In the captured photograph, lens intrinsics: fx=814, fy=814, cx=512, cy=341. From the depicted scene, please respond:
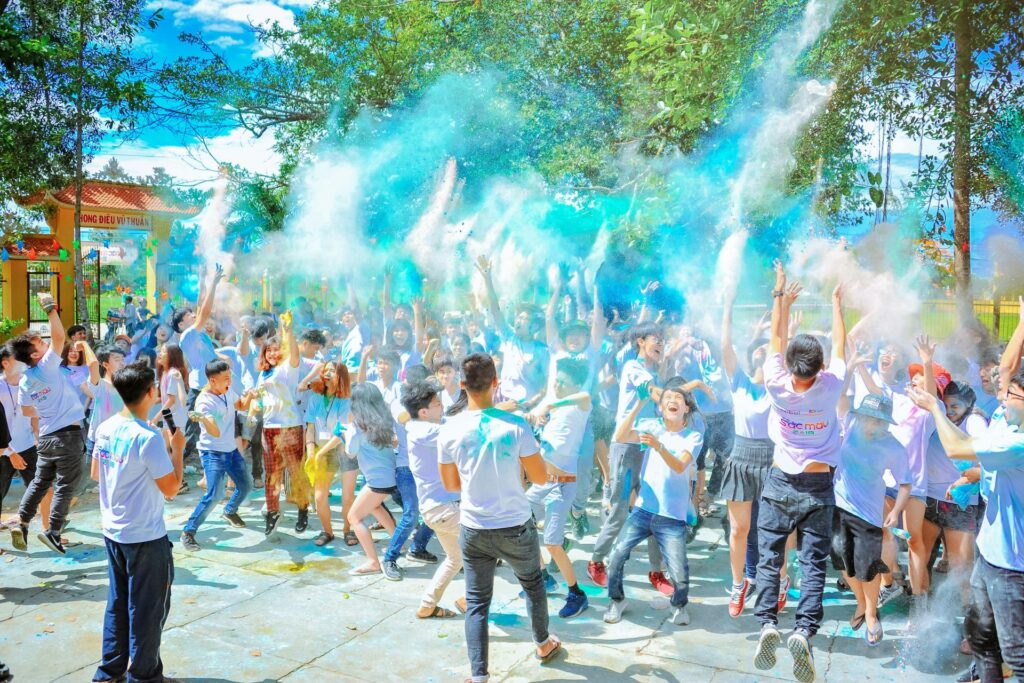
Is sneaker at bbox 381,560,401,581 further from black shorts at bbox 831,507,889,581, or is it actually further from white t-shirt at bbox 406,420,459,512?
black shorts at bbox 831,507,889,581

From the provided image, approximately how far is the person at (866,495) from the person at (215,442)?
4.21m

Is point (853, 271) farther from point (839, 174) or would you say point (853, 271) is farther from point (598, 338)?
point (598, 338)

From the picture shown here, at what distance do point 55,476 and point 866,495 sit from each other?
5.27 meters

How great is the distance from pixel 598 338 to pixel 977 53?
522 centimetres

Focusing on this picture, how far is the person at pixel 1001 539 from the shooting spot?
3256 mm

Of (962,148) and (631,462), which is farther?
(962,148)

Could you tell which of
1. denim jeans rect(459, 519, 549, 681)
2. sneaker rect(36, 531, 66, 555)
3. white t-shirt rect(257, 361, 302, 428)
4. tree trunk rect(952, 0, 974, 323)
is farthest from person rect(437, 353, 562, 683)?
tree trunk rect(952, 0, 974, 323)

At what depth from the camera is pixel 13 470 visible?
5.74 meters

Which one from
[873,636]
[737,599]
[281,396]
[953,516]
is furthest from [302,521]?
[953,516]

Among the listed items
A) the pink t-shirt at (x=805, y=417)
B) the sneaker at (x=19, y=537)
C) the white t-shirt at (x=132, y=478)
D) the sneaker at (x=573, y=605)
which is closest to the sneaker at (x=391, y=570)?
the sneaker at (x=573, y=605)

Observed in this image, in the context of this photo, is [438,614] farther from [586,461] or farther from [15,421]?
[15,421]

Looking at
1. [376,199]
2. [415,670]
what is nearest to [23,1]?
[376,199]

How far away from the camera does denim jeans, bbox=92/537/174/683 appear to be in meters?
3.67

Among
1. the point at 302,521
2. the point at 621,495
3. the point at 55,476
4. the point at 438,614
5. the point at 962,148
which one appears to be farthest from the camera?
the point at 962,148
